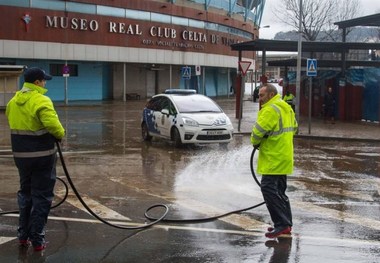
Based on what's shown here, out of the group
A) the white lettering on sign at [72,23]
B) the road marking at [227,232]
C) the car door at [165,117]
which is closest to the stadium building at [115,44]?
the white lettering on sign at [72,23]

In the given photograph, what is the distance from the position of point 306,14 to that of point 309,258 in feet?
170

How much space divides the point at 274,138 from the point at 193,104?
10.1 metres

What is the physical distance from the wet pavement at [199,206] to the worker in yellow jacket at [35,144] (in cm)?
38

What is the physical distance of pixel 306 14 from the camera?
180 feet

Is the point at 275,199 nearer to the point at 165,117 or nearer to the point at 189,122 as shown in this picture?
the point at 189,122

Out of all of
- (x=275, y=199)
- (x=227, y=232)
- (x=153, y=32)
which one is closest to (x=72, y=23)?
(x=153, y=32)

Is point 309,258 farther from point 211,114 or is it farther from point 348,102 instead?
point 348,102

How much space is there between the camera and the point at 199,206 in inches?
323

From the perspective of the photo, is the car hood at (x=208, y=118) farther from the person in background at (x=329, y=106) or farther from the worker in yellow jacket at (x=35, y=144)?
the person in background at (x=329, y=106)

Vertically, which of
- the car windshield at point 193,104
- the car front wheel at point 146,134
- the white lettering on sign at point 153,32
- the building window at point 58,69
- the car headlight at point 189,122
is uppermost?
the white lettering on sign at point 153,32

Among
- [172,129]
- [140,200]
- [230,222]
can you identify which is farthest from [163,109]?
[230,222]

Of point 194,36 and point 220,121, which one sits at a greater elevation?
point 194,36

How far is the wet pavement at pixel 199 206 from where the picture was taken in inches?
230

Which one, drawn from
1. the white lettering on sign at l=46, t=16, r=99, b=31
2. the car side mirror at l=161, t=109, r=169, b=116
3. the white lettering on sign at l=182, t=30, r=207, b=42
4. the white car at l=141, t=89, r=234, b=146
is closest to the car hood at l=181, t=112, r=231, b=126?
the white car at l=141, t=89, r=234, b=146
